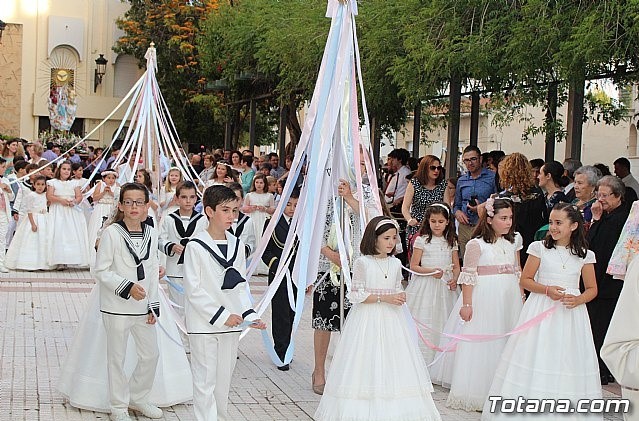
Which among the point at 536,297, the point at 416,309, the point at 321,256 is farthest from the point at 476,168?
the point at 536,297

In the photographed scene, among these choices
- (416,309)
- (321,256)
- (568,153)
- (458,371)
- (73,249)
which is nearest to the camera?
(458,371)

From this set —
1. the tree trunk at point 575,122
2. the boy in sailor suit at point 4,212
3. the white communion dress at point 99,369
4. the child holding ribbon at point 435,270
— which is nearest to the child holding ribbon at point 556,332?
the child holding ribbon at point 435,270

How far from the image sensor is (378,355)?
7.54m

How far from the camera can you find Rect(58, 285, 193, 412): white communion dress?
7.85 m

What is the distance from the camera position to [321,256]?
927 cm

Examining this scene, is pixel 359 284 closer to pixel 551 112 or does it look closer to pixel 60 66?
pixel 551 112

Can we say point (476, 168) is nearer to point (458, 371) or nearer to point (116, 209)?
point (458, 371)

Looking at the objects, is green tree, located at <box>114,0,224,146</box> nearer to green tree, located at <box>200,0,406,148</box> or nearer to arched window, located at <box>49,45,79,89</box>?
arched window, located at <box>49,45,79,89</box>

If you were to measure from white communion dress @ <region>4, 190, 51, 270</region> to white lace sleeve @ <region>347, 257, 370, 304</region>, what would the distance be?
10809mm

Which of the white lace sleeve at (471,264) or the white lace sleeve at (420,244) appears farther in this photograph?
the white lace sleeve at (420,244)

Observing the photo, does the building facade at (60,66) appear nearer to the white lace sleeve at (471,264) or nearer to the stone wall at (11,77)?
the stone wall at (11,77)

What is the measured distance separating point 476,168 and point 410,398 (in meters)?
5.26

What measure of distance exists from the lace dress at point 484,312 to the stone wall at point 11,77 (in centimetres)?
4043

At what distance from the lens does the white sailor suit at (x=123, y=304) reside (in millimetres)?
7504
